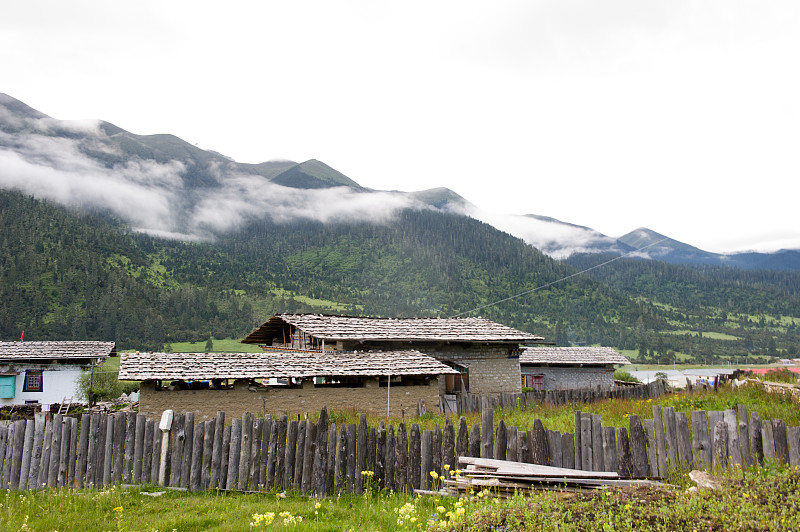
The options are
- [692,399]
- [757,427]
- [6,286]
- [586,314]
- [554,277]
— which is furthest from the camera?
[554,277]

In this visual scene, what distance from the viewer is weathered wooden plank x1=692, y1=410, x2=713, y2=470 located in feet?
24.1

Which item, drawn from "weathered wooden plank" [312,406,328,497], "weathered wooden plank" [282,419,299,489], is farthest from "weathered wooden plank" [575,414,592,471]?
"weathered wooden plank" [282,419,299,489]

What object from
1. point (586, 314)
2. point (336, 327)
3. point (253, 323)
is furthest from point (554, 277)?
point (336, 327)

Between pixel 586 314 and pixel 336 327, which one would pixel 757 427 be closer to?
pixel 336 327

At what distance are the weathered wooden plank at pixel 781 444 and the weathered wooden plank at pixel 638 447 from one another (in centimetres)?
177

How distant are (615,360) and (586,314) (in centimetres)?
9865

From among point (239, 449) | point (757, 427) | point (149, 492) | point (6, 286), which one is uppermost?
point (6, 286)

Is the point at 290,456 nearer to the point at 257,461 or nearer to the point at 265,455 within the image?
the point at 265,455

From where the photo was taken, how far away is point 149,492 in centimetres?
832

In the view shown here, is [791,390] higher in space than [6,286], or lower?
lower

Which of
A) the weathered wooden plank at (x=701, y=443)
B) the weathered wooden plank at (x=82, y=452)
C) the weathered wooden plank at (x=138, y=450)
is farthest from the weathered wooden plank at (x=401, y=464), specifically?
the weathered wooden plank at (x=82, y=452)

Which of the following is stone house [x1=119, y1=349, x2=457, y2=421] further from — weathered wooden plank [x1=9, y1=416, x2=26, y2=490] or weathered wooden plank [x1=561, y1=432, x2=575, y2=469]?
weathered wooden plank [x1=561, y1=432, x2=575, y2=469]

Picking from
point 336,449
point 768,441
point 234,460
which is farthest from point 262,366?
point 768,441

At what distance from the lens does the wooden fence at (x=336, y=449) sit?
7.36m
